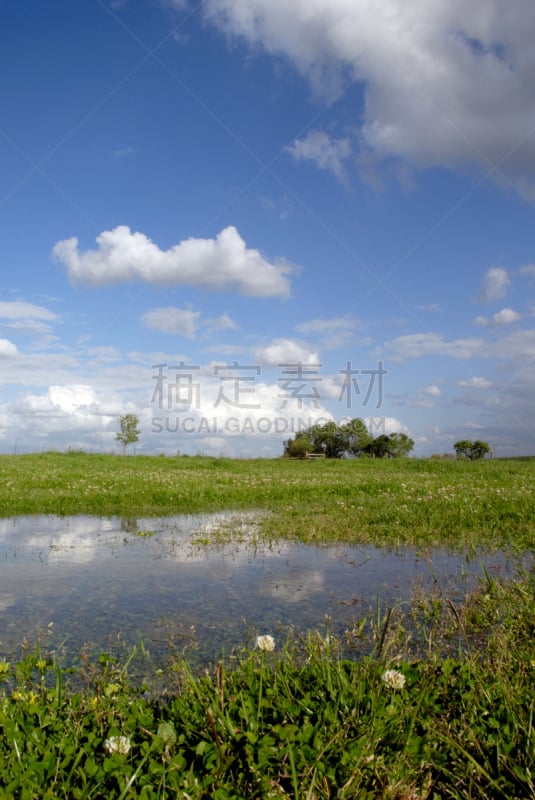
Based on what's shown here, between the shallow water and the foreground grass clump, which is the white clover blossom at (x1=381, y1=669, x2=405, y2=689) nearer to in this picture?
the foreground grass clump

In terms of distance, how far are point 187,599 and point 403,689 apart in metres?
4.07

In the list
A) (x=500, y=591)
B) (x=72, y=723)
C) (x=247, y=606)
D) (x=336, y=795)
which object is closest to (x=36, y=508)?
(x=247, y=606)

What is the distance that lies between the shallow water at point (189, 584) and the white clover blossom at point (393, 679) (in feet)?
7.05

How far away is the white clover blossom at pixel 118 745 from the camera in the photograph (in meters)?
3.24

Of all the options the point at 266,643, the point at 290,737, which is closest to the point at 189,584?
the point at 266,643

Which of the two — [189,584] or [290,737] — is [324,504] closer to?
[189,584]

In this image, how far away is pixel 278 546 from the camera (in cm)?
1146

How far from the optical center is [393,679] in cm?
386

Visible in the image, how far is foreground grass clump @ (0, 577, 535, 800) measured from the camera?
309cm

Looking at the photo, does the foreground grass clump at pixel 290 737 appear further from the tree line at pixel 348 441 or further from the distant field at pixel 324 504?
the tree line at pixel 348 441

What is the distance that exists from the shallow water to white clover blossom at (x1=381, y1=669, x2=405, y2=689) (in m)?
2.15

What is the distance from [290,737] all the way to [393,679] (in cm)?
88

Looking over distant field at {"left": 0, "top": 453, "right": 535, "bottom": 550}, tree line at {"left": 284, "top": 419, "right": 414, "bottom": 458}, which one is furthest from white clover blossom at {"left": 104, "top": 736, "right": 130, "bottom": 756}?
tree line at {"left": 284, "top": 419, "right": 414, "bottom": 458}

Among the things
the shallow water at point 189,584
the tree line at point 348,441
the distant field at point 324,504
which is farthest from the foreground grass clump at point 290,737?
the tree line at point 348,441
